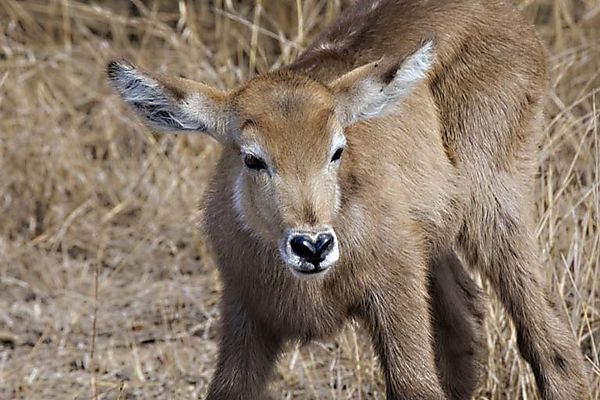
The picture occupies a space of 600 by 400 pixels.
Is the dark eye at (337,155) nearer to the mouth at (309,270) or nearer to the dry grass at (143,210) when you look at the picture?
the mouth at (309,270)

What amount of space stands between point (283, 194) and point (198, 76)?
421cm

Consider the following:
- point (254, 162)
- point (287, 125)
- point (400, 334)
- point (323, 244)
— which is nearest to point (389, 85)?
point (287, 125)

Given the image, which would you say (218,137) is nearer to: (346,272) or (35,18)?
(346,272)

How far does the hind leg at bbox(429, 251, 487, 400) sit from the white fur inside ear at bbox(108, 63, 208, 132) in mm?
1771

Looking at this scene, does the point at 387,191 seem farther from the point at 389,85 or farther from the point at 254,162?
the point at 254,162

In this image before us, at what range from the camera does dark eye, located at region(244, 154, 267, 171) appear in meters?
5.79

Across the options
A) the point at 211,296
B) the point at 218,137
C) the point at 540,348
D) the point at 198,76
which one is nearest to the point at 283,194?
the point at 218,137

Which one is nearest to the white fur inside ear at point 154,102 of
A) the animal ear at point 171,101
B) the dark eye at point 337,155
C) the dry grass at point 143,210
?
the animal ear at point 171,101

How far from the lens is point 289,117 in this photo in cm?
581

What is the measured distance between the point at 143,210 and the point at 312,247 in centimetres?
451

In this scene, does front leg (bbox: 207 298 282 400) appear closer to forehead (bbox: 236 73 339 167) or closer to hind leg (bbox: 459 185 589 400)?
forehead (bbox: 236 73 339 167)

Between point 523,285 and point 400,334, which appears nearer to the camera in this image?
point 400,334

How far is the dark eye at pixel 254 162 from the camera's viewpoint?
579 centimetres

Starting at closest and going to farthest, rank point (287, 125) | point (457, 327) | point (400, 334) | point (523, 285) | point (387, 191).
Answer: point (287, 125) < point (400, 334) < point (387, 191) < point (523, 285) < point (457, 327)
